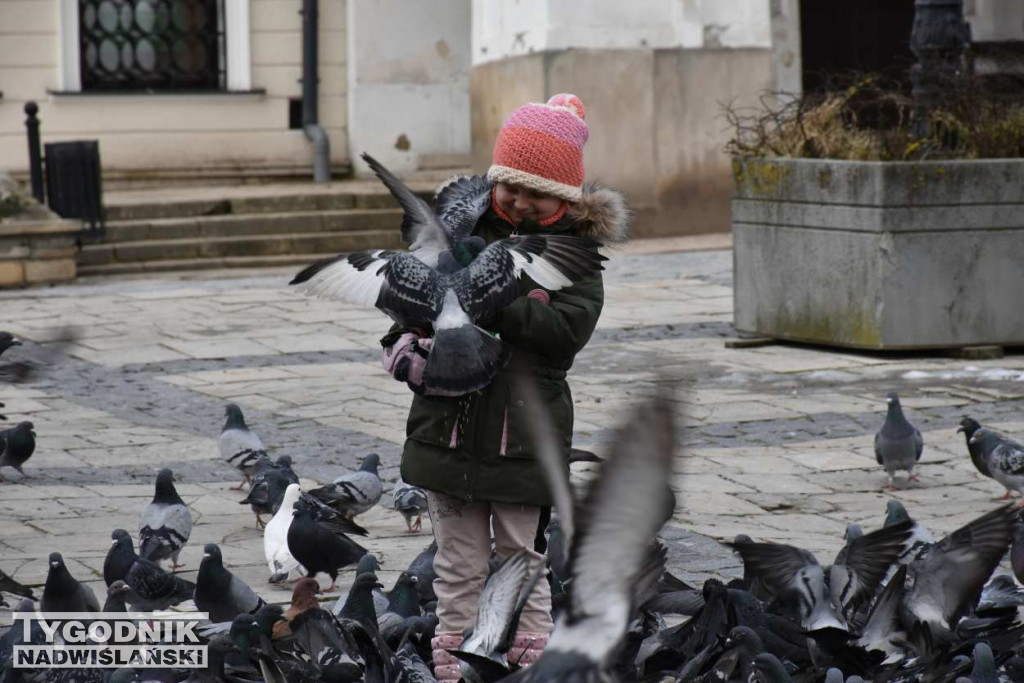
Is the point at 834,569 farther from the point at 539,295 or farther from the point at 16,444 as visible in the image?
the point at 16,444

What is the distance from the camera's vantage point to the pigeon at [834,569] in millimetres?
4973

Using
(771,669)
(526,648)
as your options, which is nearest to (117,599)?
(526,648)

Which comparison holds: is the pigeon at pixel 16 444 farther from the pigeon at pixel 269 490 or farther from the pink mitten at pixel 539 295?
the pink mitten at pixel 539 295

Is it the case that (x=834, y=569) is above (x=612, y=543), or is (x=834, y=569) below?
below

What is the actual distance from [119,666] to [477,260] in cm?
148

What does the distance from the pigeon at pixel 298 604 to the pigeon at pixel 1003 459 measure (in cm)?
302

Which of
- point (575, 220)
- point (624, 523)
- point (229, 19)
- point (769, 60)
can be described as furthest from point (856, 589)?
point (229, 19)

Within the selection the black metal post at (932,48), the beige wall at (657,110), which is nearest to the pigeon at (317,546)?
the black metal post at (932,48)

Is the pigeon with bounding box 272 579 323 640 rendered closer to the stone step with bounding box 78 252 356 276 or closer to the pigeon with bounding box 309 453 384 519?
the pigeon with bounding box 309 453 384 519

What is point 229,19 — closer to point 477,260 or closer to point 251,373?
point 251,373

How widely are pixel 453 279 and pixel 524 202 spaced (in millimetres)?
321

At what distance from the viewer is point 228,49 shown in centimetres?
1744

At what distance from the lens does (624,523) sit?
3.21 meters

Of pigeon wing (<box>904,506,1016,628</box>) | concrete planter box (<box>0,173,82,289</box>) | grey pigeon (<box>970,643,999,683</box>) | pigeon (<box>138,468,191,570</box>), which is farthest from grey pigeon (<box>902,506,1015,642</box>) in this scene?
concrete planter box (<box>0,173,82,289</box>)
